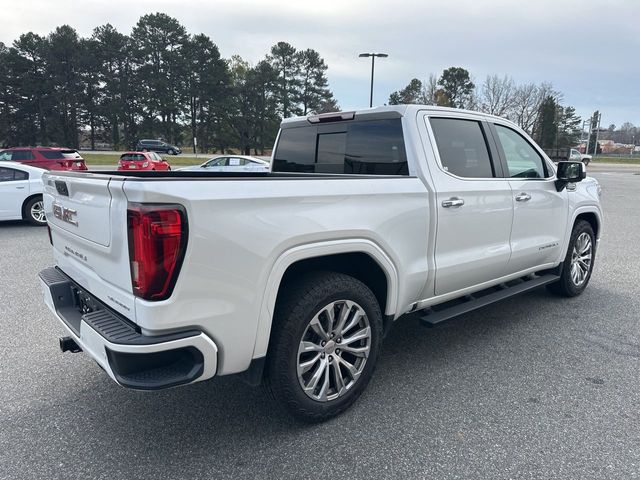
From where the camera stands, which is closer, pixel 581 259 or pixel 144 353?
pixel 144 353

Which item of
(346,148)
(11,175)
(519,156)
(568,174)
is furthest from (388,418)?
(11,175)

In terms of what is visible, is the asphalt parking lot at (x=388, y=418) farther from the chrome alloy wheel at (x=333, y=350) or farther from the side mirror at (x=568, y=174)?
the side mirror at (x=568, y=174)

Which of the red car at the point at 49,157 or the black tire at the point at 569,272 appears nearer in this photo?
the black tire at the point at 569,272

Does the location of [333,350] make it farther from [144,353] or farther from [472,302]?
[472,302]

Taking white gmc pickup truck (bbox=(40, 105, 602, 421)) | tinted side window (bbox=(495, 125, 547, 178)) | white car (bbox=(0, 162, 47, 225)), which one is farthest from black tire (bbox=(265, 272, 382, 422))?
white car (bbox=(0, 162, 47, 225))

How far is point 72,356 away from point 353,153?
2.81m

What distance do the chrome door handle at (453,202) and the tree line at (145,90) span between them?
183 feet

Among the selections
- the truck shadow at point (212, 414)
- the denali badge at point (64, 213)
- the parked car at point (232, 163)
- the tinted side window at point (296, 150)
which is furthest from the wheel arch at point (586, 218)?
the parked car at point (232, 163)

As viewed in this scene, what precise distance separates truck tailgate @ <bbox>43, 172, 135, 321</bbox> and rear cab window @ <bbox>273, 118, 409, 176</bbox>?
6.47 feet

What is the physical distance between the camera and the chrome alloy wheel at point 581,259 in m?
4.97

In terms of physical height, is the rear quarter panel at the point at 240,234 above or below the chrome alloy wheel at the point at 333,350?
above

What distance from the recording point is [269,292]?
2.35 m

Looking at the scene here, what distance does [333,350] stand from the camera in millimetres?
2742

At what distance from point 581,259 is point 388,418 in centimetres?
354
